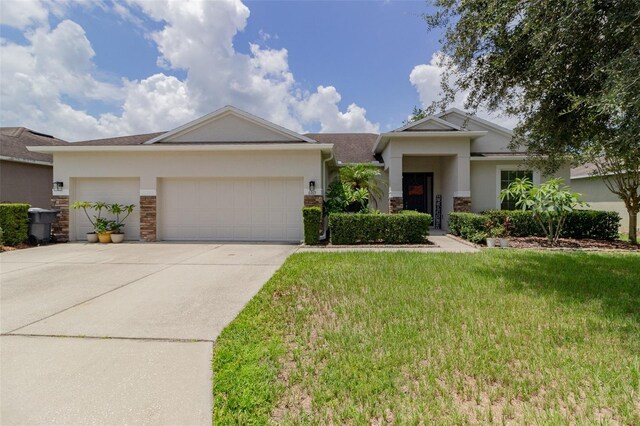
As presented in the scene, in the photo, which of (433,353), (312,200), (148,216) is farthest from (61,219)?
(433,353)

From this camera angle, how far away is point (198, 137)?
12.1m

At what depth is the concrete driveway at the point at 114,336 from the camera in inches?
97.2

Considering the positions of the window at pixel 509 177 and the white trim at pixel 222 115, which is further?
the window at pixel 509 177

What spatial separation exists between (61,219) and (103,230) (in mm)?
1927

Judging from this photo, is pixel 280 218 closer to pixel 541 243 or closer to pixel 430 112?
pixel 430 112

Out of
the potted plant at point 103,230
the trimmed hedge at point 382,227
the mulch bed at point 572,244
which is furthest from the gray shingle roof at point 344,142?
the mulch bed at point 572,244

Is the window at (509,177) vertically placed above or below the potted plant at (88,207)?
above

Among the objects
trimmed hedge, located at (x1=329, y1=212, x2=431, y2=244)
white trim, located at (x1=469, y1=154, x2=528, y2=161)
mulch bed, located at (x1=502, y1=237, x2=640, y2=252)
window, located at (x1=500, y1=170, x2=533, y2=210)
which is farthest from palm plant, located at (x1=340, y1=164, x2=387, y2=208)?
window, located at (x1=500, y1=170, x2=533, y2=210)

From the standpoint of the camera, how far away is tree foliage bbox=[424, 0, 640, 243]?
4.09 m

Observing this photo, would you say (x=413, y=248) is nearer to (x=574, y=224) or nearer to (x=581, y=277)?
(x=581, y=277)

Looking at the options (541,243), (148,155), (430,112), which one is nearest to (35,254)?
(148,155)

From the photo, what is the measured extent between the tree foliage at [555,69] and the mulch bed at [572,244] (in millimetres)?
3541

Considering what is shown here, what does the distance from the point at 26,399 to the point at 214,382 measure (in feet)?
4.99

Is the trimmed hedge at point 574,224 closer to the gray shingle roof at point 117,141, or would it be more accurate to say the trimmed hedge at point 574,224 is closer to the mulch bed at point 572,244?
the mulch bed at point 572,244
